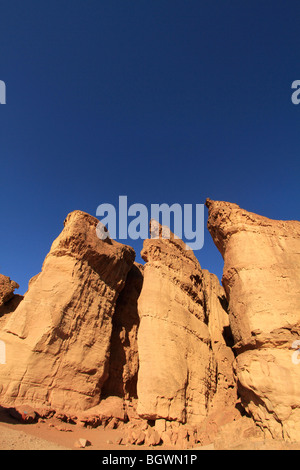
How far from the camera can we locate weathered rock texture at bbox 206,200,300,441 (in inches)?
336

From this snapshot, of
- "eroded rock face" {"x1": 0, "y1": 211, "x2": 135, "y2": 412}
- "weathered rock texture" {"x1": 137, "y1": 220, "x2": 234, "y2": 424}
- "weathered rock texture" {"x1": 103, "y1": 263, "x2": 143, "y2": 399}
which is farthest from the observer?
"weathered rock texture" {"x1": 103, "y1": 263, "x2": 143, "y2": 399}

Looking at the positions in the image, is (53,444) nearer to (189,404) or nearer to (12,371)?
(12,371)

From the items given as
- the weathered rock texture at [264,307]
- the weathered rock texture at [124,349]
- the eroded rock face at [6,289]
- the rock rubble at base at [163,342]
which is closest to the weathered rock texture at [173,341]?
the rock rubble at base at [163,342]

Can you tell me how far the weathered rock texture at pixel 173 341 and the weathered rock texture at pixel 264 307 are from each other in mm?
2426

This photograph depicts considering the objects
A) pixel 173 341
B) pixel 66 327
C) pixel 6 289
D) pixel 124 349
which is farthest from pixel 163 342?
pixel 6 289

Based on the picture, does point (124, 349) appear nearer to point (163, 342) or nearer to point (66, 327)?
point (163, 342)

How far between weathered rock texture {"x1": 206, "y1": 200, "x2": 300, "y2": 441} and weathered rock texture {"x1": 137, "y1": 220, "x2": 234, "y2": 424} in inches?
95.5

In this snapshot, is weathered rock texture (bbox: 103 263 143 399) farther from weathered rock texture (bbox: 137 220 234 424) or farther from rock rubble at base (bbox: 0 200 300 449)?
weathered rock texture (bbox: 137 220 234 424)

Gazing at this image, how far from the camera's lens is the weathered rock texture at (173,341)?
10.4 metres

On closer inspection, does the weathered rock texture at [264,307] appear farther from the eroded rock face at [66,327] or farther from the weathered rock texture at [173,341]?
the eroded rock face at [66,327]

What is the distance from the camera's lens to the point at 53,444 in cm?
747

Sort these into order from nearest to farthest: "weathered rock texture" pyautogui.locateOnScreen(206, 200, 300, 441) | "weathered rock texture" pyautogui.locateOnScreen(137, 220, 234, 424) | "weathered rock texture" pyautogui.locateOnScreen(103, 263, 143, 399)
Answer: "weathered rock texture" pyautogui.locateOnScreen(206, 200, 300, 441) < "weathered rock texture" pyautogui.locateOnScreen(137, 220, 234, 424) < "weathered rock texture" pyautogui.locateOnScreen(103, 263, 143, 399)

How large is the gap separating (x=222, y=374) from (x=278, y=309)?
20.1 ft

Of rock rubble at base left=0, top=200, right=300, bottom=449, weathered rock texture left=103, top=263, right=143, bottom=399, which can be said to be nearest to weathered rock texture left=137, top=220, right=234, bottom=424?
rock rubble at base left=0, top=200, right=300, bottom=449
